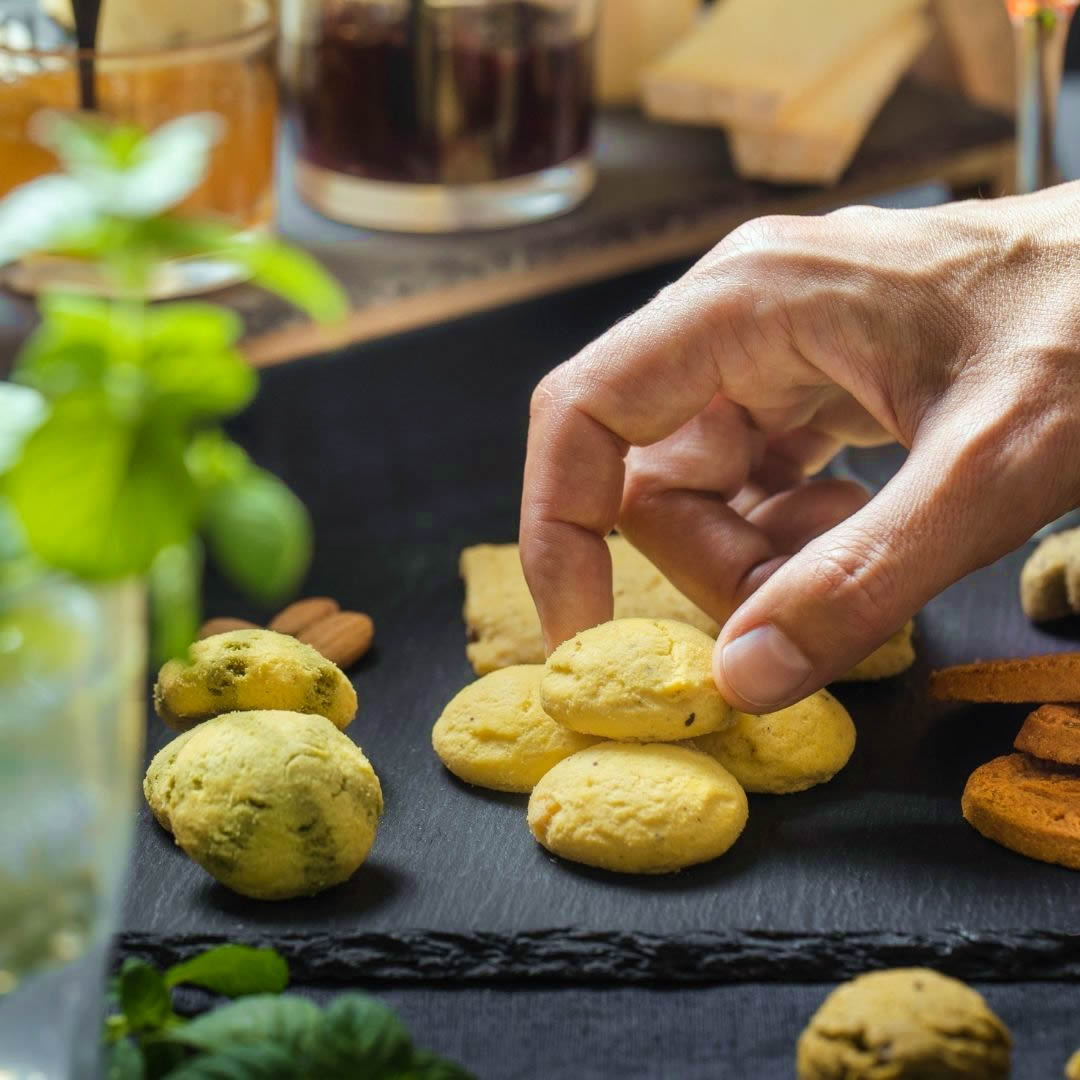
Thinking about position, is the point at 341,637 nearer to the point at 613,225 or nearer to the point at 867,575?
the point at 867,575

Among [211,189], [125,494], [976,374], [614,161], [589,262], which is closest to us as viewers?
[125,494]

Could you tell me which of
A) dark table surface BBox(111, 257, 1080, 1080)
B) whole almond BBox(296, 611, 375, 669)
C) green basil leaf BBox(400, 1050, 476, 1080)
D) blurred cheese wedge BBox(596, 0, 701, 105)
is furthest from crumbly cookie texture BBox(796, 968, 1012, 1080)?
blurred cheese wedge BBox(596, 0, 701, 105)

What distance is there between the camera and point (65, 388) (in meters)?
0.54

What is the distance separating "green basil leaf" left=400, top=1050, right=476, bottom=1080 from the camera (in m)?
0.67

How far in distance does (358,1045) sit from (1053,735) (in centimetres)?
49

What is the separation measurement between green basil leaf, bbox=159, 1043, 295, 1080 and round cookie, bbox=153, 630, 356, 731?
0.31 metres

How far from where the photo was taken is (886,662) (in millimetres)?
1132

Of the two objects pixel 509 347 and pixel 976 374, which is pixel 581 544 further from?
pixel 509 347

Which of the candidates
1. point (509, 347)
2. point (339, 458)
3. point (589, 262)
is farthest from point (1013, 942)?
point (509, 347)

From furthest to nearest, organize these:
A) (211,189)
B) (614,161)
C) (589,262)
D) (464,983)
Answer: (614,161)
(589,262)
(211,189)
(464,983)

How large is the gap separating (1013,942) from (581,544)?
383 millimetres

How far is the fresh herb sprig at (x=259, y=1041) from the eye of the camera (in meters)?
0.67

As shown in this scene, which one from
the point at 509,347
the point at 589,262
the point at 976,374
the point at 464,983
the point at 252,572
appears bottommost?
the point at 509,347

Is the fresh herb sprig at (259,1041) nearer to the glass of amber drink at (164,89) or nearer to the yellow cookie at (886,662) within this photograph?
the yellow cookie at (886,662)
